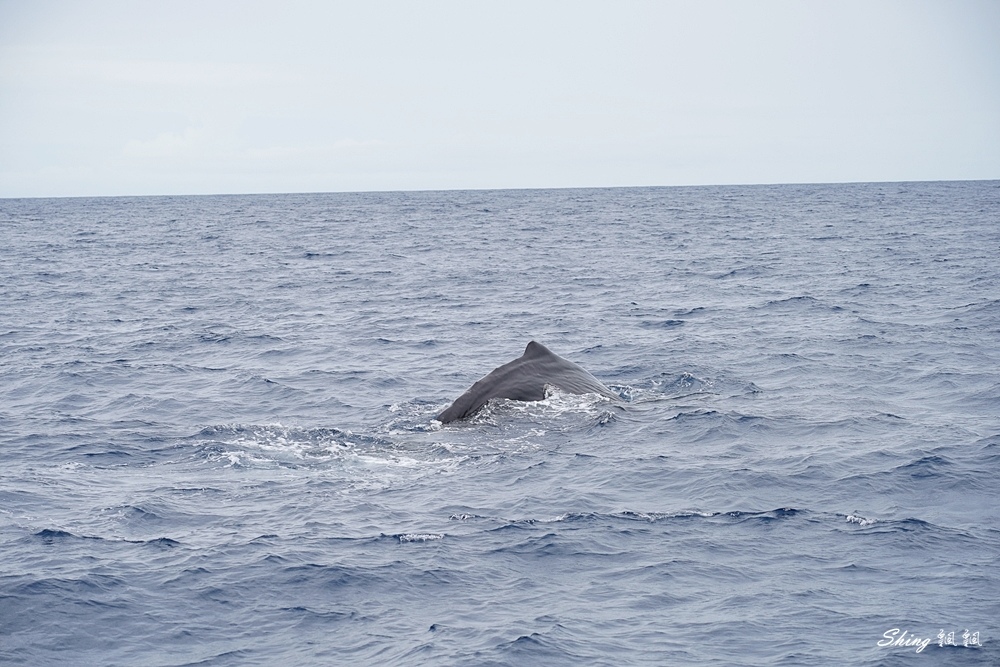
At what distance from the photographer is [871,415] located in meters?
18.4

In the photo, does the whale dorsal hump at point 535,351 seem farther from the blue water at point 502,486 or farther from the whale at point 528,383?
the blue water at point 502,486

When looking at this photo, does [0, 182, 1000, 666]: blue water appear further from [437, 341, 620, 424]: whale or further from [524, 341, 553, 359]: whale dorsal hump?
[524, 341, 553, 359]: whale dorsal hump

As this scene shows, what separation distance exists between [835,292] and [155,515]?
28.9m

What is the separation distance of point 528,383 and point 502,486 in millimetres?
5008

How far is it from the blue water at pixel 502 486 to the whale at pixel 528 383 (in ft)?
1.19

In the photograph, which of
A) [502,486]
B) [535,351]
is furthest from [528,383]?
[502,486]

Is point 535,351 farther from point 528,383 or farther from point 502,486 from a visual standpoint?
point 502,486

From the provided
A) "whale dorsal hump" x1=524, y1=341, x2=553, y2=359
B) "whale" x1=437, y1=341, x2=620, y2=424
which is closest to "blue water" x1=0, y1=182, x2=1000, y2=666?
"whale" x1=437, y1=341, x2=620, y2=424

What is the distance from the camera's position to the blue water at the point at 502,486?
1004cm

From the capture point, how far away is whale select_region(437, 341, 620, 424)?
18844mm

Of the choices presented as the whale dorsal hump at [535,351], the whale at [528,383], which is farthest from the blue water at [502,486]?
the whale dorsal hump at [535,351]

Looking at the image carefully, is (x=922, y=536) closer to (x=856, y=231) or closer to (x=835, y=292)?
(x=835, y=292)

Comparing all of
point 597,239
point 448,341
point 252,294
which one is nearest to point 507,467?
point 448,341

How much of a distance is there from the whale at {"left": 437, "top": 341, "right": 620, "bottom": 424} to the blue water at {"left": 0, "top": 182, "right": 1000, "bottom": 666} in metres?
0.36
